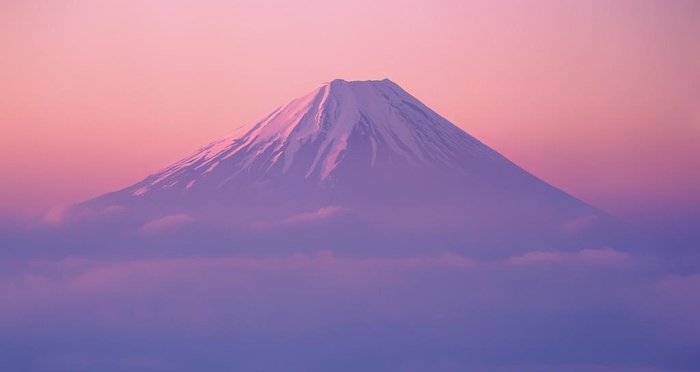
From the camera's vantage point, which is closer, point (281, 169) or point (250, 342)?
point (281, 169)

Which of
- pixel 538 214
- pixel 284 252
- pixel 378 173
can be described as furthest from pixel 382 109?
pixel 284 252

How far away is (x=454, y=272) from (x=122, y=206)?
3135cm

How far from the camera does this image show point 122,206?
124 metres

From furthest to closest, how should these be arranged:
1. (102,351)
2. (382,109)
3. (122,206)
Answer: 1. (102,351)
2. (122,206)
3. (382,109)

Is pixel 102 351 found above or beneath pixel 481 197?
beneath

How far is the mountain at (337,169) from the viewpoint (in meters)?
114

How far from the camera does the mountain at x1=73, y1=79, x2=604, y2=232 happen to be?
11450cm

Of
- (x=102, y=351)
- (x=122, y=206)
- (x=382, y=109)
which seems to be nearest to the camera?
(x=382, y=109)

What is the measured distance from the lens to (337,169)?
387ft

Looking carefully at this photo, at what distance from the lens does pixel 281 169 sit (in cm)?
11806

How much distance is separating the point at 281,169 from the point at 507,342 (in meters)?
30.0

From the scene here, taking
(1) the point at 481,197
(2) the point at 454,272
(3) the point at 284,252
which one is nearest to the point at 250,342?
(3) the point at 284,252

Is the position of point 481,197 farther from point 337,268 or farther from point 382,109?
point 337,268

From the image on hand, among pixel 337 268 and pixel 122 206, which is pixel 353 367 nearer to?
pixel 337 268
